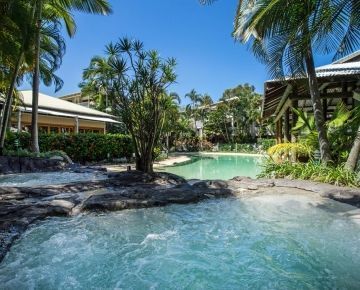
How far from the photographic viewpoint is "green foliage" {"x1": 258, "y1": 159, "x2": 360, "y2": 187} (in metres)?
8.38

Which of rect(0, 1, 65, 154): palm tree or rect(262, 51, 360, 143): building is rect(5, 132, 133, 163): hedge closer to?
rect(0, 1, 65, 154): palm tree

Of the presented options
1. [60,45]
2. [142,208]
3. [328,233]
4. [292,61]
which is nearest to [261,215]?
[328,233]

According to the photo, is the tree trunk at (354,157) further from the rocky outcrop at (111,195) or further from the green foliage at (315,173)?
the rocky outcrop at (111,195)

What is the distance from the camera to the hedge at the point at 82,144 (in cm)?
1852

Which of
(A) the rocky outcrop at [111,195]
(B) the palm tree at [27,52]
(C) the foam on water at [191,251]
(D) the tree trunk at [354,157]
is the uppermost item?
(B) the palm tree at [27,52]

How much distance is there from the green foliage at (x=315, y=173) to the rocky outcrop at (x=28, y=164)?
8.53 m

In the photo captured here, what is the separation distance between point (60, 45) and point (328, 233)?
667 inches

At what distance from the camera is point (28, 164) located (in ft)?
46.9

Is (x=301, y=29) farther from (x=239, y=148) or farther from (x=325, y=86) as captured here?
(x=239, y=148)

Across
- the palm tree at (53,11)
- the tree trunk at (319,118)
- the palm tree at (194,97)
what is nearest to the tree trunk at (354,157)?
the tree trunk at (319,118)

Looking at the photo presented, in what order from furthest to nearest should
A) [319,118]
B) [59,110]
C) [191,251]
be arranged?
[59,110], [319,118], [191,251]

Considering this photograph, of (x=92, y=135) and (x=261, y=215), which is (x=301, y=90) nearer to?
(x=261, y=215)

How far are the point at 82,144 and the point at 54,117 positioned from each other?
16.3 ft

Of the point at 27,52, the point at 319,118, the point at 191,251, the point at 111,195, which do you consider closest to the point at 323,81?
the point at 319,118
